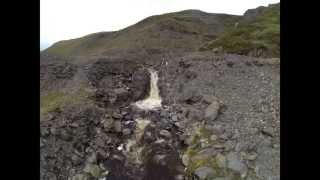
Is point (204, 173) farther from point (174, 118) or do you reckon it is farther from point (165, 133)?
point (174, 118)

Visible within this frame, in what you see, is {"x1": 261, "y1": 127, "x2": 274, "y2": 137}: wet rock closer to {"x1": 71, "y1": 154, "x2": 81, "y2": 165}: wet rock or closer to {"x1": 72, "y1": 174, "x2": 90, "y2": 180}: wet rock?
{"x1": 72, "y1": 174, "x2": 90, "y2": 180}: wet rock

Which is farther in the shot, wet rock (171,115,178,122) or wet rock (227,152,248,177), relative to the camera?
wet rock (171,115,178,122)

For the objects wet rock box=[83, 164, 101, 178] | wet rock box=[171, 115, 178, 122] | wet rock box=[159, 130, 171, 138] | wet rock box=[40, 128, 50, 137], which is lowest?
wet rock box=[83, 164, 101, 178]

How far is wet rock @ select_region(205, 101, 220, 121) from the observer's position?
19.4 m

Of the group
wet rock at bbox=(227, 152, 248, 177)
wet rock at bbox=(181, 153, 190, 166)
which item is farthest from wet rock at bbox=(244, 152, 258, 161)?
wet rock at bbox=(181, 153, 190, 166)

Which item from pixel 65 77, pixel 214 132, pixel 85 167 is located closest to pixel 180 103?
pixel 214 132

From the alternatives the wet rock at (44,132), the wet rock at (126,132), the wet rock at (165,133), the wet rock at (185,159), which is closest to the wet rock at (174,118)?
the wet rock at (165,133)

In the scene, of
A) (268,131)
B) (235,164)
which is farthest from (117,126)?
(268,131)

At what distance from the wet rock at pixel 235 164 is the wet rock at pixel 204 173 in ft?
2.44

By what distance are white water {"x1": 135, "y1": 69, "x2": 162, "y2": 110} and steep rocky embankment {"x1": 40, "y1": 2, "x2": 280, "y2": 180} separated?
63 millimetres
